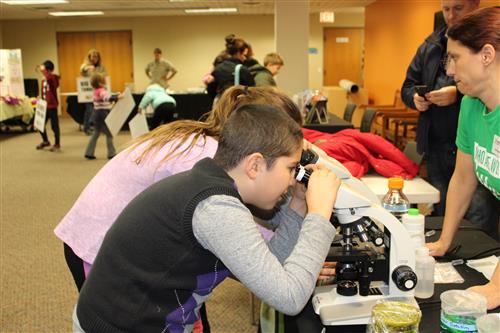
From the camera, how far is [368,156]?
2801 millimetres

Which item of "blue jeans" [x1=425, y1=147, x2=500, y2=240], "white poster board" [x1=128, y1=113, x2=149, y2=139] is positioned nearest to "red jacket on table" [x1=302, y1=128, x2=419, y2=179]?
"blue jeans" [x1=425, y1=147, x2=500, y2=240]

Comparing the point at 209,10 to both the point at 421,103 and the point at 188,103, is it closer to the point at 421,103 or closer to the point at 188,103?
the point at 188,103

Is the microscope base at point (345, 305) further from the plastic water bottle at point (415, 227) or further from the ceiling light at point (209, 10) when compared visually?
the ceiling light at point (209, 10)

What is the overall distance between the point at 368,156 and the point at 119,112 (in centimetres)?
365

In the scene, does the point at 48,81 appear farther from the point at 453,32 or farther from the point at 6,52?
the point at 453,32

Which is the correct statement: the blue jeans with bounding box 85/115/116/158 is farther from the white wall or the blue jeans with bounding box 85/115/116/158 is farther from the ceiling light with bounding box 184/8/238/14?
the white wall

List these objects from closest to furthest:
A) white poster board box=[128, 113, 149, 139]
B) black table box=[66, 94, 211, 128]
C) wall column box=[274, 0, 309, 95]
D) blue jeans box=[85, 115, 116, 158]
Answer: white poster board box=[128, 113, 149, 139]
blue jeans box=[85, 115, 116, 158]
wall column box=[274, 0, 309, 95]
black table box=[66, 94, 211, 128]

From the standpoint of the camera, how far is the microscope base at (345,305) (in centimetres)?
120

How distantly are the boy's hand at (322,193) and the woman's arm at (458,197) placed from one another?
61 centimetres

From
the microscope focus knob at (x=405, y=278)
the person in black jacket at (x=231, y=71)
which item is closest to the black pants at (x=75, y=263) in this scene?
the microscope focus knob at (x=405, y=278)

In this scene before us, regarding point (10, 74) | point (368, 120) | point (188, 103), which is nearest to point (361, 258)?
point (368, 120)

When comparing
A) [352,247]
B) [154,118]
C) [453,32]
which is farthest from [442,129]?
[154,118]

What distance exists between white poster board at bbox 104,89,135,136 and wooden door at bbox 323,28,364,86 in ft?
28.2

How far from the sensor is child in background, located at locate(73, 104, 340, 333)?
1045mm
